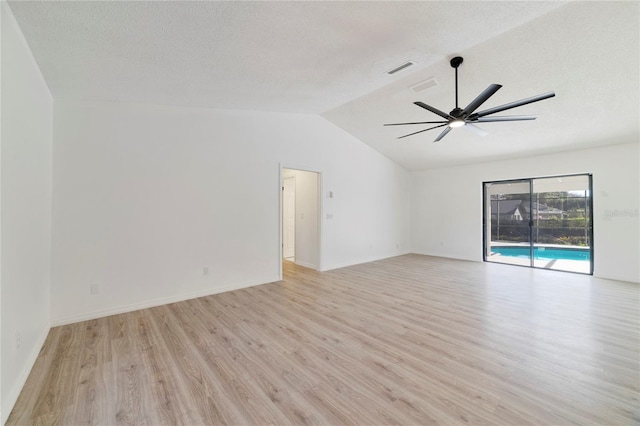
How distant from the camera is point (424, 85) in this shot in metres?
3.63

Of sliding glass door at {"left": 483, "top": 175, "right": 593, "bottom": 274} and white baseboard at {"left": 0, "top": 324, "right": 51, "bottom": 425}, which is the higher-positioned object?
sliding glass door at {"left": 483, "top": 175, "right": 593, "bottom": 274}

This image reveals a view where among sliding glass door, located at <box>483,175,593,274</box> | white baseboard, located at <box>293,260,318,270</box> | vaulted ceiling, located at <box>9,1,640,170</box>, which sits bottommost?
white baseboard, located at <box>293,260,318,270</box>

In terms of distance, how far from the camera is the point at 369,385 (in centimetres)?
193

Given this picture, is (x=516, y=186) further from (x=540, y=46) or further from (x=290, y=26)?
(x=290, y=26)

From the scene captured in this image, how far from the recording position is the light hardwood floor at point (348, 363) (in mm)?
1675

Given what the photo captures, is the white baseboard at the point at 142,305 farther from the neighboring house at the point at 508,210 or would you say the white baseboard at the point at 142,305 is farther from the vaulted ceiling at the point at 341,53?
the neighboring house at the point at 508,210

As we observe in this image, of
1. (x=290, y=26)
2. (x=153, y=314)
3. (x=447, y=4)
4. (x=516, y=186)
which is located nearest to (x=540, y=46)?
(x=447, y=4)

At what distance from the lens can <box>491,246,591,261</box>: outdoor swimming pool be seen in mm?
5750

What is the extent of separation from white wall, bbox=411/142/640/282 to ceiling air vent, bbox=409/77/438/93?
400 cm

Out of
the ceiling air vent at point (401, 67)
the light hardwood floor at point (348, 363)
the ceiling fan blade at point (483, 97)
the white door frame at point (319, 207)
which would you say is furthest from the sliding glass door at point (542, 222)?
the ceiling air vent at point (401, 67)

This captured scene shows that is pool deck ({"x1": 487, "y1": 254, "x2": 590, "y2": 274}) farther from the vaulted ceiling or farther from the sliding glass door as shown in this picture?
the vaulted ceiling

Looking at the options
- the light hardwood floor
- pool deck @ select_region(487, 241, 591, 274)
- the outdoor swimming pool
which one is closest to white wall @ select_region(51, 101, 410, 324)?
the light hardwood floor

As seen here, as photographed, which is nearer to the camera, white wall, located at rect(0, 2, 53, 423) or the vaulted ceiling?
white wall, located at rect(0, 2, 53, 423)

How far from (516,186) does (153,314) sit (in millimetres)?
7837
